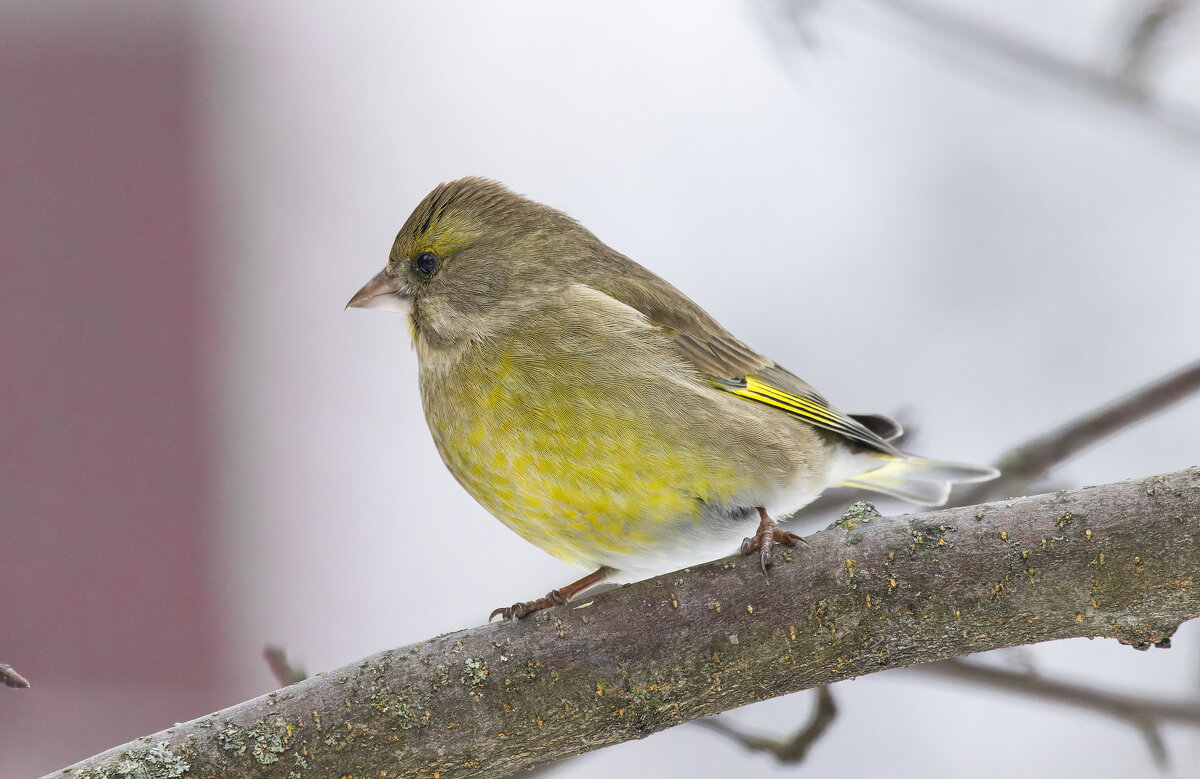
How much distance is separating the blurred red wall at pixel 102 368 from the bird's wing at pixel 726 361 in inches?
164

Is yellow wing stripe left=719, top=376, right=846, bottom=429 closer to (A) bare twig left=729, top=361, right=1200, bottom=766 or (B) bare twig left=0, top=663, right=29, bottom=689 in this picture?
(A) bare twig left=729, top=361, right=1200, bottom=766

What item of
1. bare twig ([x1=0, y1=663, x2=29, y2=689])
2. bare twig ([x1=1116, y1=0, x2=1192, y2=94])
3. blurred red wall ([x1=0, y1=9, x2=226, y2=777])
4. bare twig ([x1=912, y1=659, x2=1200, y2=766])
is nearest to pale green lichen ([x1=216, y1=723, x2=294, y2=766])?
bare twig ([x1=0, y1=663, x2=29, y2=689])

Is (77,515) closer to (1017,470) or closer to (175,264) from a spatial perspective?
(175,264)

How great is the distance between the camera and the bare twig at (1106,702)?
94.1 inches

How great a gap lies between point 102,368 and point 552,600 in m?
5.56

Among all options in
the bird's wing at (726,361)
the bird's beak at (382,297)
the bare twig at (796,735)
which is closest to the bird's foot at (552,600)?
the bare twig at (796,735)

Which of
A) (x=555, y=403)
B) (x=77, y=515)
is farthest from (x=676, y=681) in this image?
(x=77, y=515)

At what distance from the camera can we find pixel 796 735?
256 centimetres

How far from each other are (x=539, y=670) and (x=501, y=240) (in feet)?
4.67

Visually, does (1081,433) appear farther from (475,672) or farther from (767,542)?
(475,672)

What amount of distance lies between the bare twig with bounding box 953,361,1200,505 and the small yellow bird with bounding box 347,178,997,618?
0.91 feet

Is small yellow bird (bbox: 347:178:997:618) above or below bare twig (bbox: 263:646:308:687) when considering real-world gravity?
above

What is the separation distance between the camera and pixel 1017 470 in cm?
274

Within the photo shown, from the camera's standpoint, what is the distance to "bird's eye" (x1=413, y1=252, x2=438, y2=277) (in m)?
3.20
